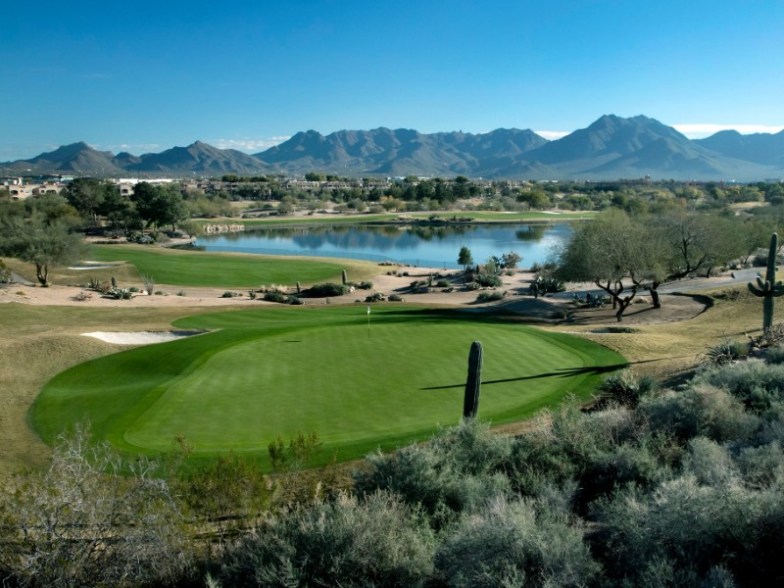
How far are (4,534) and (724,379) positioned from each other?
13700mm

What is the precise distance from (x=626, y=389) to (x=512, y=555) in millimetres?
9654

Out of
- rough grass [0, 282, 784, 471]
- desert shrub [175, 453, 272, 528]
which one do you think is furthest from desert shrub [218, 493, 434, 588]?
rough grass [0, 282, 784, 471]

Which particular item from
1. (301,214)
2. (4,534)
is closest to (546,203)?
(301,214)

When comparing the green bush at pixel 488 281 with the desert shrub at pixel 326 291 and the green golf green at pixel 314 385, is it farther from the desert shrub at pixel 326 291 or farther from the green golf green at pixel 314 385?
the green golf green at pixel 314 385

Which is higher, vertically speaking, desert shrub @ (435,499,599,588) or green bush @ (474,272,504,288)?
desert shrub @ (435,499,599,588)

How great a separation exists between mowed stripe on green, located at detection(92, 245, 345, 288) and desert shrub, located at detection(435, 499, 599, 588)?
49.6 meters

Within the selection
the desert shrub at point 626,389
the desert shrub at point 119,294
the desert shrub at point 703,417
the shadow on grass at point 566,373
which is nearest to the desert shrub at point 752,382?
the desert shrub at point 703,417

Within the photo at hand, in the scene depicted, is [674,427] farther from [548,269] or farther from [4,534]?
[548,269]

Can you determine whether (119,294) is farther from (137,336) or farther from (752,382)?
(752,382)

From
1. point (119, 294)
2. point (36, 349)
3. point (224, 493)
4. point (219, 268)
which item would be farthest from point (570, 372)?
point (219, 268)

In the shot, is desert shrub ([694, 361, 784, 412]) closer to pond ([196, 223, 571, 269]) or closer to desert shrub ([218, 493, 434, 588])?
desert shrub ([218, 493, 434, 588])

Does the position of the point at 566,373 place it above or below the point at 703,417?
→ below

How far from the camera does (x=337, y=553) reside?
24.4 ft

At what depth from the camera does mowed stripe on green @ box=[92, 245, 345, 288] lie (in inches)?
2239
